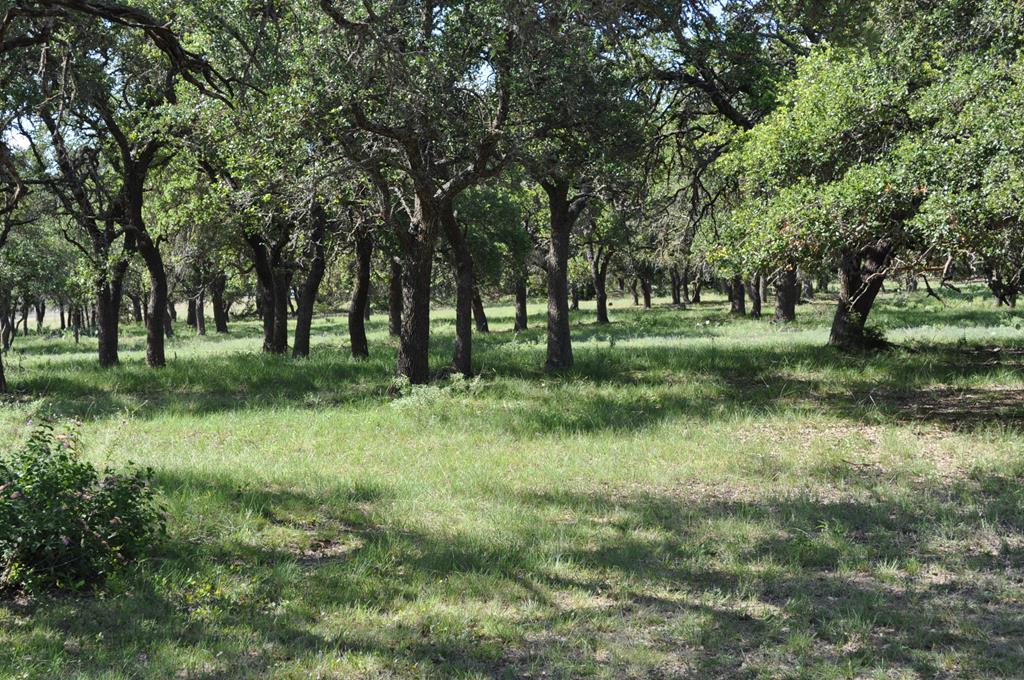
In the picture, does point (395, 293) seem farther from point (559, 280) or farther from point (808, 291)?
point (808, 291)

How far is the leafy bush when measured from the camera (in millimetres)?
5227

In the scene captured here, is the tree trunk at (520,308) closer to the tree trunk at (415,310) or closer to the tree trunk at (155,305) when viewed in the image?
the tree trunk at (155,305)

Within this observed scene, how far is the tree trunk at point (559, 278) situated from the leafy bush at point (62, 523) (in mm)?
10514

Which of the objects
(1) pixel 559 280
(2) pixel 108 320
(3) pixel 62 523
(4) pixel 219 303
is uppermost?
(4) pixel 219 303

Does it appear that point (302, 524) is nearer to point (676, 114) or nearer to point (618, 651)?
point (618, 651)

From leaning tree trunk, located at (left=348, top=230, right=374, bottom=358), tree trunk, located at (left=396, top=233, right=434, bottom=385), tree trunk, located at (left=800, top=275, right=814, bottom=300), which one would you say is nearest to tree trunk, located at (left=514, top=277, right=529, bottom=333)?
leaning tree trunk, located at (left=348, top=230, right=374, bottom=358)

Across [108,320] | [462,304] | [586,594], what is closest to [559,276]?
[462,304]

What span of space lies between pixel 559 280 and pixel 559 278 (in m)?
0.04

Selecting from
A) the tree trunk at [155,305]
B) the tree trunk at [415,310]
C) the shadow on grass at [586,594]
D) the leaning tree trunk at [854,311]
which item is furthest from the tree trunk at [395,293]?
the shadow on grass at [586,594]

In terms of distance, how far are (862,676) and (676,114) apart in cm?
1307

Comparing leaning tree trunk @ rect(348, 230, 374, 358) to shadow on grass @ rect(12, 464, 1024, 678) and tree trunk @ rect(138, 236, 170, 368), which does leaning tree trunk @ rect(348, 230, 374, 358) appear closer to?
tree trunk @ rect(138, 236, 170, 368)

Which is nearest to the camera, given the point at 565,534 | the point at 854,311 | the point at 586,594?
the point at 586,594

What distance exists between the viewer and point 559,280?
15898 millimetres

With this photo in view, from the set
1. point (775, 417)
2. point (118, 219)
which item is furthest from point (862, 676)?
point (118, 219)
